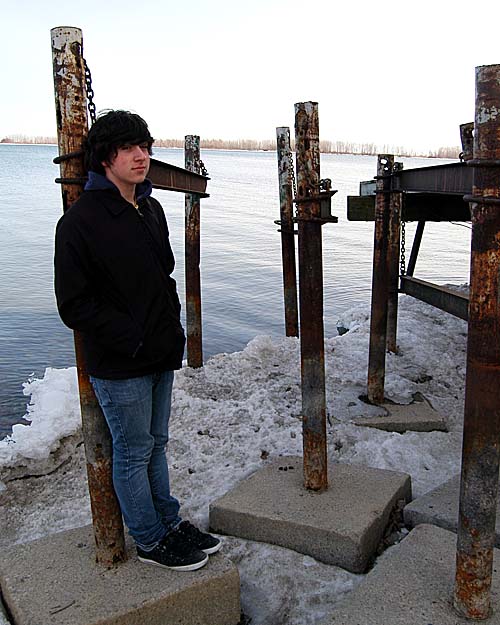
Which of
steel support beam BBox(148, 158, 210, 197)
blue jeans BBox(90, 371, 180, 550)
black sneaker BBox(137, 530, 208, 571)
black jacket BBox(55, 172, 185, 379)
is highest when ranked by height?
steel support beam BBox(148, 158, 210, 197)

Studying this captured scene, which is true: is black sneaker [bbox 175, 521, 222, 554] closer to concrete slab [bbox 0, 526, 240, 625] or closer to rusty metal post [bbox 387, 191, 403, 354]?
concrete slab [bbox 0, 526, 240, 625]

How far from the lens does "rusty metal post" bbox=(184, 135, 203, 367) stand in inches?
308

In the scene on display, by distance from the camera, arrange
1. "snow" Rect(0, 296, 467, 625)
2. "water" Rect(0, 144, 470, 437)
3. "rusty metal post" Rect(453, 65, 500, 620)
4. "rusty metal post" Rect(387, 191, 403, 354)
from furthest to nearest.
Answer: "water" Rect(0, 144, 470, 437) < "rusty metal post" Rect(387, 191, 403, 354) < "snow" Rect(0, 296, 467, 625) < "rusty metal post" Rect(453, 65, 500, 620)

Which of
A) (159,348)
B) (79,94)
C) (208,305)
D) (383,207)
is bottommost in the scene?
(208,305)

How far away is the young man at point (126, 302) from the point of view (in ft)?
8.83

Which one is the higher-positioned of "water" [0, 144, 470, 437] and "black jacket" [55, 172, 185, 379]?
"black jacket" [55, 172, 185, 379]

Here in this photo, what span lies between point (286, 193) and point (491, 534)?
7.34 metres

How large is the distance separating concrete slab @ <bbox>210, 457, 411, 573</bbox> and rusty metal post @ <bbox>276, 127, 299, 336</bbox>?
17.6ft

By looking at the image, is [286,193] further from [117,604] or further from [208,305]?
[117,604]

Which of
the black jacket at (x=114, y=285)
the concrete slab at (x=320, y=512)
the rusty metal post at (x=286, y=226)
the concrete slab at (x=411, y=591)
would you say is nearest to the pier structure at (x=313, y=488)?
the concrete slab at (x=320, y=512)

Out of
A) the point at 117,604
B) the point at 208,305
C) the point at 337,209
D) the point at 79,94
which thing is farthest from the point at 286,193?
the point at 337,209

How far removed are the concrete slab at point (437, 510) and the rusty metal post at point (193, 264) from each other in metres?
4.14

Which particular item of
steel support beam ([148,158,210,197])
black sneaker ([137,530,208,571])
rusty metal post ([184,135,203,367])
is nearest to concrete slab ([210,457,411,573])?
black sneaker ([137,530,208,571])

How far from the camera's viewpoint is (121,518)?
3205 mm
